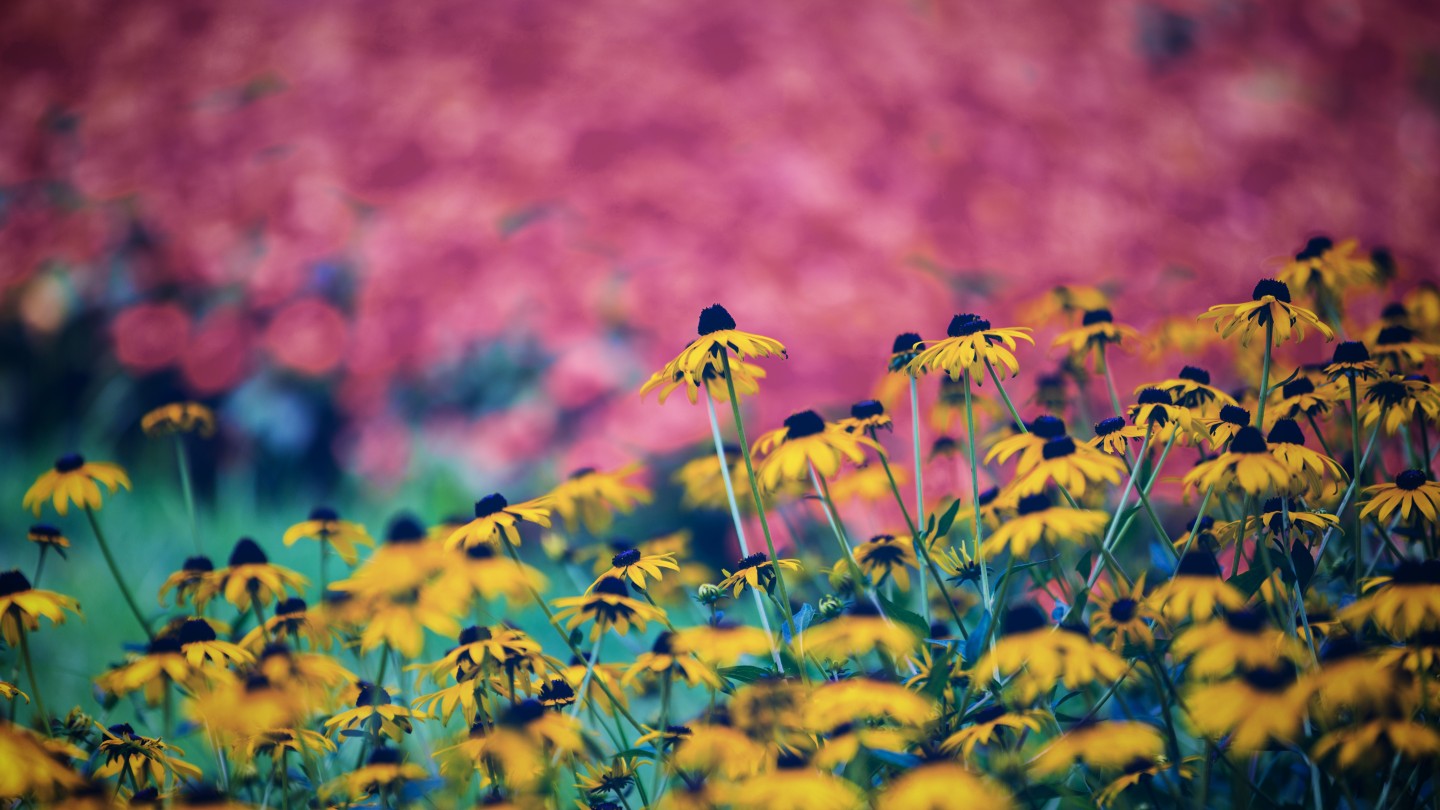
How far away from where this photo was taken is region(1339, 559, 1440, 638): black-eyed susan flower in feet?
3.14

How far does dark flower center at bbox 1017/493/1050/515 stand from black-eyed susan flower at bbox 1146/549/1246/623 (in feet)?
0.53

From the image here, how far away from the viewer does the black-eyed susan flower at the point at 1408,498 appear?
46.1 inches

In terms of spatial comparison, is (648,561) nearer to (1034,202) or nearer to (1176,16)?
(1034,202)

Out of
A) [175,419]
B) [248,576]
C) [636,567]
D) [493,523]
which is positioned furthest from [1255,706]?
[175,419]

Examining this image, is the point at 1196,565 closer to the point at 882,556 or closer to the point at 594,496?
the point at 882,556

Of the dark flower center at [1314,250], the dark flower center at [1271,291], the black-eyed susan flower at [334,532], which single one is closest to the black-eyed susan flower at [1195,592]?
the dark flower center at [1271,291]

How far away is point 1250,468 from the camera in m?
1.03

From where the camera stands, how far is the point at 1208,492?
1143mm

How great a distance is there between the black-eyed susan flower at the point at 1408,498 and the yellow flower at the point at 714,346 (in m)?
0.81

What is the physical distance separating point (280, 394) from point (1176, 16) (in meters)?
3.74

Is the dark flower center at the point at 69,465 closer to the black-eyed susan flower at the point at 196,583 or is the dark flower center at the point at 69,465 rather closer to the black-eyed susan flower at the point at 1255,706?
the black-eyed susan flower at the point at 196,583

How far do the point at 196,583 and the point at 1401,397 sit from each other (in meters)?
1.89

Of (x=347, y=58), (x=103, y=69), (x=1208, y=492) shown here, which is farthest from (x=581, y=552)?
(x=103, y=69)

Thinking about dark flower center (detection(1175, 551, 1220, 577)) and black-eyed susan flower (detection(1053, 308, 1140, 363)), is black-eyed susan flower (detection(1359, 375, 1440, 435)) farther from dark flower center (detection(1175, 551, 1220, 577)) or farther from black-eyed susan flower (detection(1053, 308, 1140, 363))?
dark flower center (detection(1175, 551, 1220, 577))
